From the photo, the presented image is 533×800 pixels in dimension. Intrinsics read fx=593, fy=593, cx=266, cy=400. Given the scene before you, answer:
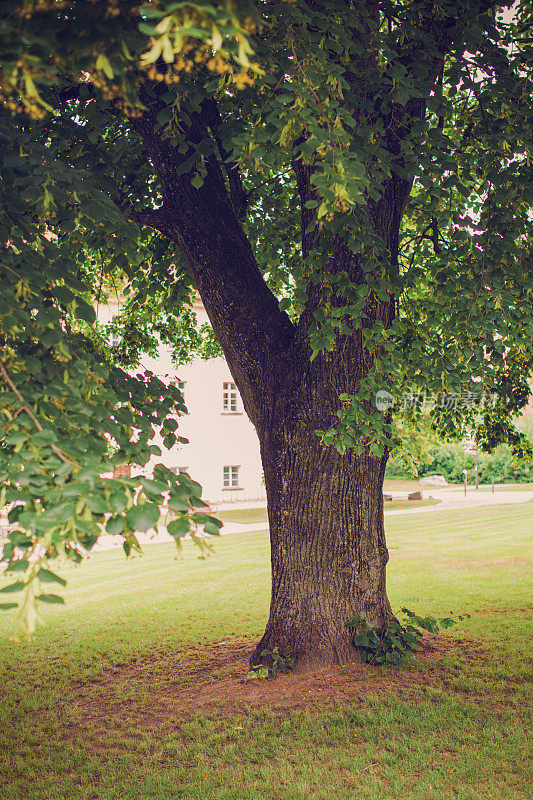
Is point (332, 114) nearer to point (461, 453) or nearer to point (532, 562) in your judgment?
point (532, 562)

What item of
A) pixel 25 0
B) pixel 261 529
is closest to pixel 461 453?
pixel 261 529

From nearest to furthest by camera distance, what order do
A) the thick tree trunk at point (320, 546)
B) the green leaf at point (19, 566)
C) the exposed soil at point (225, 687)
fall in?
the green leaf at point (19, 566), the exposed soil at point (225, 687), the thick tree trunk at point (320, 546)

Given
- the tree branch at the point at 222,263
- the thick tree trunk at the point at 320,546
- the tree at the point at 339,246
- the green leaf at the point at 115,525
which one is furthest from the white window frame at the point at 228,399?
the green leaf at the point at 115,525

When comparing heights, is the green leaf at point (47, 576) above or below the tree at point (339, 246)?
below

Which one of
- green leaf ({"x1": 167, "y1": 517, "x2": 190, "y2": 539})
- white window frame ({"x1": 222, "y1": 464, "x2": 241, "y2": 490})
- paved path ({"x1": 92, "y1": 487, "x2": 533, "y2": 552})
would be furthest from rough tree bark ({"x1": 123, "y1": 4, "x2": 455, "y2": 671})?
white window frame ({"x1": 222, "y1": 464, "x2": 241, "y2": 490})

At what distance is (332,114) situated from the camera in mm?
3260

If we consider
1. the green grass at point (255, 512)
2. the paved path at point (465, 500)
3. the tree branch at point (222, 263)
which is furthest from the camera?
the paved path at point (465, 500)

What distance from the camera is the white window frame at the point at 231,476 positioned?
25.7 metres

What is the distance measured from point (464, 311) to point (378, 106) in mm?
1846

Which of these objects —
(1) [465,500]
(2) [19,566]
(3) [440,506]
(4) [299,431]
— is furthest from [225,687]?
(1) [465,500]

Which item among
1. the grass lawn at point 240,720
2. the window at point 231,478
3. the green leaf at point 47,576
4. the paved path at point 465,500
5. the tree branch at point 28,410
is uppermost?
the tree branch at point 28,410

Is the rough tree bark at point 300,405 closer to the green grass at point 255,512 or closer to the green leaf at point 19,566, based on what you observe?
the green leaf at point 19,566

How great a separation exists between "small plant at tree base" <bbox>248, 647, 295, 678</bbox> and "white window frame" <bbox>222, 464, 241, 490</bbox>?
67.4ft

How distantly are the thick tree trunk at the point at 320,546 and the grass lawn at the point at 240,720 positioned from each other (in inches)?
14.2
